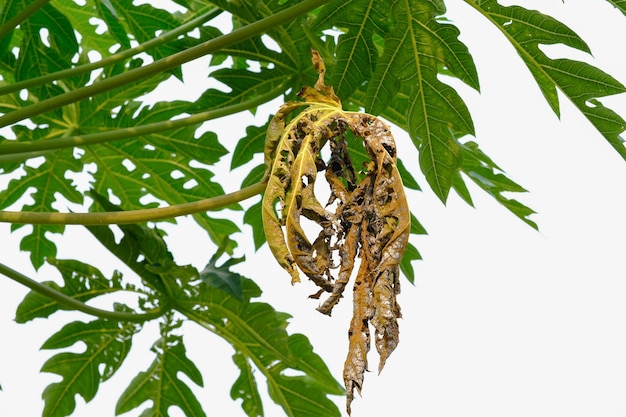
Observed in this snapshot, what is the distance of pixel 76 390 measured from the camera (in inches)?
121

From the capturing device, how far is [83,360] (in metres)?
3.10

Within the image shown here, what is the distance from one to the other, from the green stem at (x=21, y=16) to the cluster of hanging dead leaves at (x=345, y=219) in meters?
0.65

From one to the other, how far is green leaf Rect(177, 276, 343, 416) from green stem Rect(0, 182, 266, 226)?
94 cm

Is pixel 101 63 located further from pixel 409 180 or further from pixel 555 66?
pixel 555 66

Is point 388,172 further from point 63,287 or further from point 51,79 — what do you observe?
point 63,287

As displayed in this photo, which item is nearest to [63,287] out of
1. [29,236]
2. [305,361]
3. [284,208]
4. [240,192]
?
[29,236]

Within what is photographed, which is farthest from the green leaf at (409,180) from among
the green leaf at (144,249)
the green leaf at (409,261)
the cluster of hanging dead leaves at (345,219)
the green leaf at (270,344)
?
the cluster of hanging dead leaves at (345,219)

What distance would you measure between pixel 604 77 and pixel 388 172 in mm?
769

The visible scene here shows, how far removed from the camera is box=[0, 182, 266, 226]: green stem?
1770 mm

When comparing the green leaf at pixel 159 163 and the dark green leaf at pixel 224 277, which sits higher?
the green leaf at pixel 159 163

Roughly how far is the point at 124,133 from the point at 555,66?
1.02 m

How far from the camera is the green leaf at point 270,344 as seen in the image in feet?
9.59

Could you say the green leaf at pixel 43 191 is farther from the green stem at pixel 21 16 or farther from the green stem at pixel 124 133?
the green stem at pixel 21 16

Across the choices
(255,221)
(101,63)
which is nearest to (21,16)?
(101,63)
